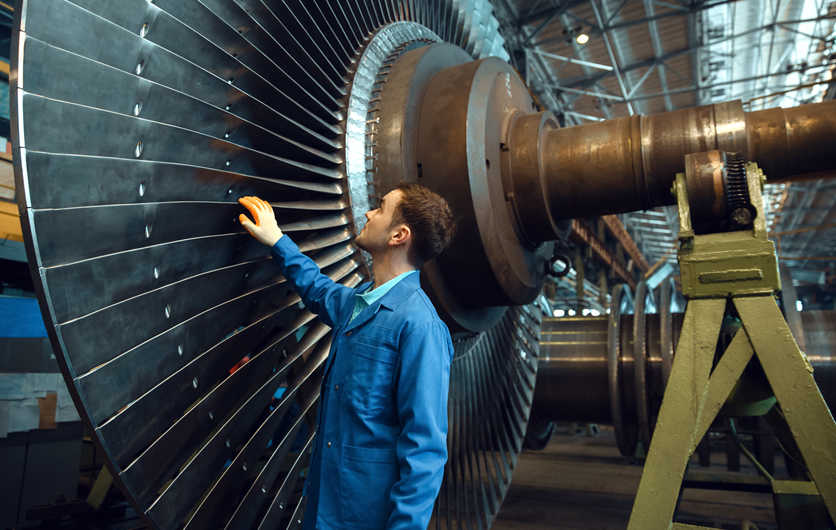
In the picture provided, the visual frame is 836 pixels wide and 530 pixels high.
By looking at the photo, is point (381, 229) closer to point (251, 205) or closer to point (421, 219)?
point (421, 219)

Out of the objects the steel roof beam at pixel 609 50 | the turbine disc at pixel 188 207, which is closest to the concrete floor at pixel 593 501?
the turbine disc at pixel 188 207

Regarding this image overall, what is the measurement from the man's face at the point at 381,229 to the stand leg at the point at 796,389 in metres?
1.07

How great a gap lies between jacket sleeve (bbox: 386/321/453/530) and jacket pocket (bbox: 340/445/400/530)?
0.05 metres

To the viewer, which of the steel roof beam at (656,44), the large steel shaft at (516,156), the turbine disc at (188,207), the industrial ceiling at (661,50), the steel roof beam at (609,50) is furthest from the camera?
the industrial ceiling at (661,50)

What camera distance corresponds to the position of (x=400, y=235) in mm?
1318

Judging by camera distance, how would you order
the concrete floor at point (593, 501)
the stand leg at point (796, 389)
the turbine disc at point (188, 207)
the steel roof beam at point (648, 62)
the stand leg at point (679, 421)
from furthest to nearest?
the steel roof beam at point (648, 62), the concrete floor at point (593, 501), the stand leg at point (679, 421), the stand leg at point (796, 389), the turbine disc at point (188, 207)

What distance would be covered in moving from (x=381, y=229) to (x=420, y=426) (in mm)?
492

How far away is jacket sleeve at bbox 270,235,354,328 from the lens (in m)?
1.29

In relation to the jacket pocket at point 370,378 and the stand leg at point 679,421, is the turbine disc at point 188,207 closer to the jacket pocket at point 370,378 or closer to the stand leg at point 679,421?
the jacket pocket at point 370,378

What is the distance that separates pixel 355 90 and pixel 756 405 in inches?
75.3

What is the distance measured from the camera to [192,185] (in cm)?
114

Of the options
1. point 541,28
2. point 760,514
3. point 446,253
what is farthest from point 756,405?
point 541,28

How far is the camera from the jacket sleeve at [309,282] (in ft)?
4.22

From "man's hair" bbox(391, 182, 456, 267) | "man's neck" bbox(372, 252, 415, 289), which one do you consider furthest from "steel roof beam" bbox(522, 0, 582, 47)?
"man's neck" bbox(372, 252, 415, 289)
